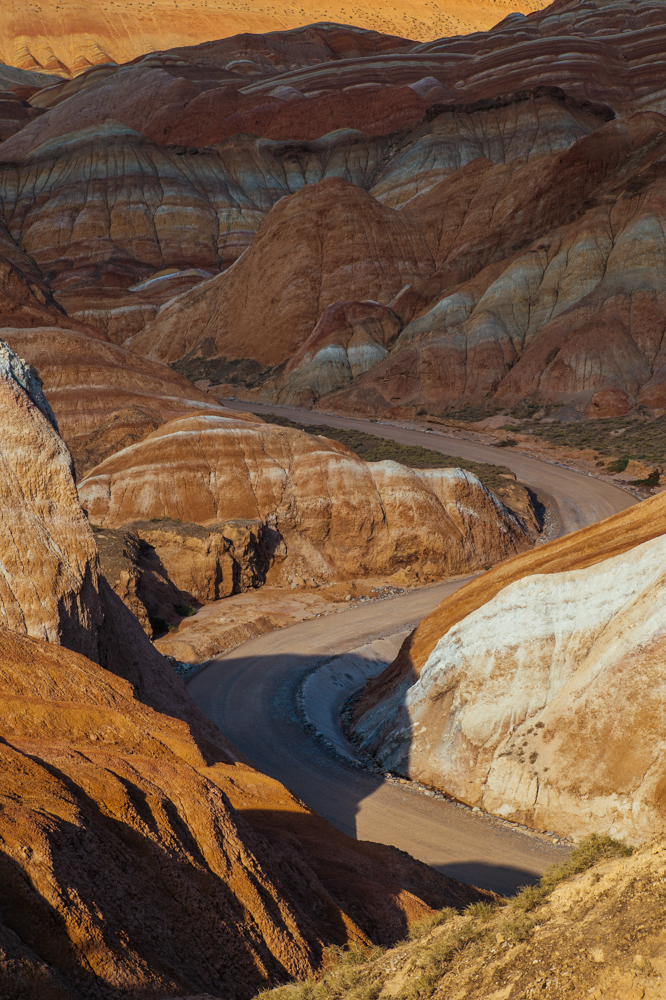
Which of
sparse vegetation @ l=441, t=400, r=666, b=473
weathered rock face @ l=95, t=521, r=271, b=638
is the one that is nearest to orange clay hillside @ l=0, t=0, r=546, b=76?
sparse vegetation @ l=441, t=400, r=666, b=473

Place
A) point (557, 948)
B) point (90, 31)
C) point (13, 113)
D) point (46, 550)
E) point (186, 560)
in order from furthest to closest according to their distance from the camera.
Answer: point (90, 31) → point (13, 113) → point (186, 560) → point (46, 550) → point (557, 948)

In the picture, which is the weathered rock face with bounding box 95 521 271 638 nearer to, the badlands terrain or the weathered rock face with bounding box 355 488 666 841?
the badlands terrain

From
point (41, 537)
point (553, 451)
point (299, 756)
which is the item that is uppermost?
point (553, 451)

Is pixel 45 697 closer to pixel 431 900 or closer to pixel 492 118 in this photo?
pixel 431 900

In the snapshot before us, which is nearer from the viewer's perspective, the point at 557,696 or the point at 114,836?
the point at 114,836

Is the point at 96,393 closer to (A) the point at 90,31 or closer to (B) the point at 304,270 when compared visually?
(B) the point at 304,270

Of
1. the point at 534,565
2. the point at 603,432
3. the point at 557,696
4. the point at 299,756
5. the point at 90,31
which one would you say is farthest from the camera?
the point at 90,31

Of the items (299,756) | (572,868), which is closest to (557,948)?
(572,868)

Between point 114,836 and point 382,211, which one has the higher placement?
point 382,211
